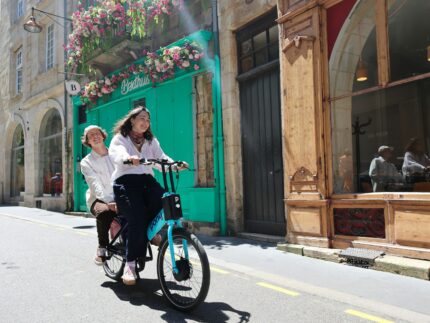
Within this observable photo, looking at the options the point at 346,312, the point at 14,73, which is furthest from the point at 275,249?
the point at 14,73

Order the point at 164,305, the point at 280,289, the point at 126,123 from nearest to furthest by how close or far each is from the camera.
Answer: the point at 164,305, the point at 126,123, the point at 280,289

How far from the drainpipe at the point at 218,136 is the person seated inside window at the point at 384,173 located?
3207 millimetres

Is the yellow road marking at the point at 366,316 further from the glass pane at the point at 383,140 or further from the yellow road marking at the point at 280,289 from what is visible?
the glass pane at the point at 383,140

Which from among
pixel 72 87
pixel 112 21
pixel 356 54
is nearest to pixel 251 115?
pixel 356 54

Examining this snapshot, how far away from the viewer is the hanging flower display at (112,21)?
9891 mm

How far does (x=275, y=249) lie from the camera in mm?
6574

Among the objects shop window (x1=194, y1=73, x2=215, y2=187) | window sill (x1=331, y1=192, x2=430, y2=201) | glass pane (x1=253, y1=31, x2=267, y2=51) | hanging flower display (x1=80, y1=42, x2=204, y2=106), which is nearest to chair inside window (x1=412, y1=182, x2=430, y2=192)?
window sill (x1=331, y1=192, x2=430, y2=201)

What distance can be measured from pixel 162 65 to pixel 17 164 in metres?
15.3

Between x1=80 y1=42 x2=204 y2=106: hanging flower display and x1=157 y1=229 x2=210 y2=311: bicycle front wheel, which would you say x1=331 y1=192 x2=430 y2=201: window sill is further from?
x1=80 y1=42 x2=204 y2=106: hanging flower display

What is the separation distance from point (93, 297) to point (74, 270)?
1329 mm

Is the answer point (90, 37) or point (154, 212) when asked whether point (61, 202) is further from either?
point (154, 212)

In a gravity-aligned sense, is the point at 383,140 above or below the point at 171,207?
above

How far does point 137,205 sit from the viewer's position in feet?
12.9

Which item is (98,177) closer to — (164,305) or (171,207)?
(171,207)
